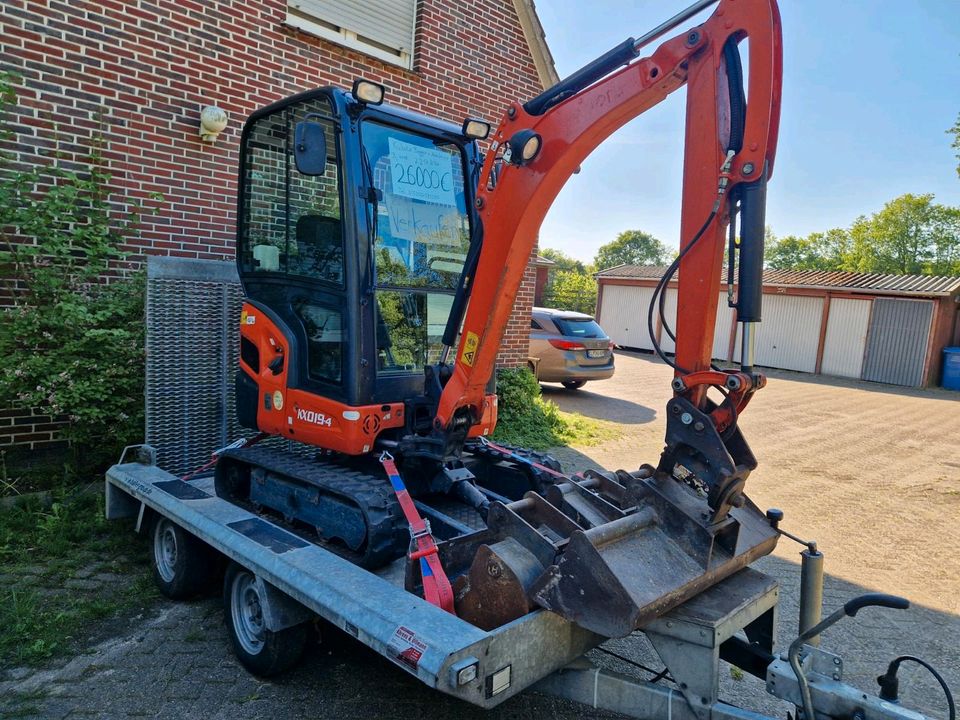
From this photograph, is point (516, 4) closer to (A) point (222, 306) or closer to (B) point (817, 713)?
(A) point (222, 306)

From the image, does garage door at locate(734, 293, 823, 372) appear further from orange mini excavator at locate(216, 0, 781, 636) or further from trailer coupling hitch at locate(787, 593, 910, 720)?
trailer coupling hitch at locate(787, 593, 910, 720)

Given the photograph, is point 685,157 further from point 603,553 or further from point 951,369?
point 951,369

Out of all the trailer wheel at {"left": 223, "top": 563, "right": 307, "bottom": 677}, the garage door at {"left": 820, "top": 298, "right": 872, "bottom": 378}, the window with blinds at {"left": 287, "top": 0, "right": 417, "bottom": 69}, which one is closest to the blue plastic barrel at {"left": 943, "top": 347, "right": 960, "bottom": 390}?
the garage door at {"left": 820, "top": 298, "right": 872, "bottom": 378}

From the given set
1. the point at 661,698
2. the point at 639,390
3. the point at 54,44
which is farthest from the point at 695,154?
the point at 639,390

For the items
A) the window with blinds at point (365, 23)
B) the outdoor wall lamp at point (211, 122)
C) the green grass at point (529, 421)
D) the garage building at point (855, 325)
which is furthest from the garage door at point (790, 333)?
the outdoor wall lamp at point (211, 122)

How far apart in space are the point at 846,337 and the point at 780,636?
18.5 meters

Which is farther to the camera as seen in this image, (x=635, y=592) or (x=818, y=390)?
(x=818, y=390)

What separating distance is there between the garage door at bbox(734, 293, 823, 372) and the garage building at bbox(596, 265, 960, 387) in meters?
0.03

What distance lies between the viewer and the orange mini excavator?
263cm

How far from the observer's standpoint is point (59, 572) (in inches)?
169

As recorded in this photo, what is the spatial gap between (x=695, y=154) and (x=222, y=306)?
151 inches

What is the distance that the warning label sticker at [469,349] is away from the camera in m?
3.47

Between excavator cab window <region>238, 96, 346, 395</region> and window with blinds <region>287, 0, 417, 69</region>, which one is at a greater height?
window with blinds <region>287, 0, 417, 69</region>

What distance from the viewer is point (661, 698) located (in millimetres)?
2443
